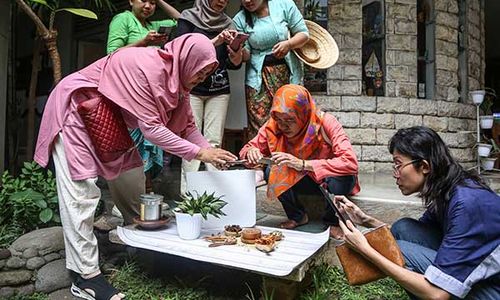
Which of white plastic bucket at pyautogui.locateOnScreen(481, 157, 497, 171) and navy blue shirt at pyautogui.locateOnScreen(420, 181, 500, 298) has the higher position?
white plastic bucket at pyautogui.locateOnScreen(481, 157, 497, 171)

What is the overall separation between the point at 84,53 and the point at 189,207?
4.66 meters

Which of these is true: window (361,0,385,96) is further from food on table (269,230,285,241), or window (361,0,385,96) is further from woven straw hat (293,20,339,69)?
food on table (269,230,285,241)

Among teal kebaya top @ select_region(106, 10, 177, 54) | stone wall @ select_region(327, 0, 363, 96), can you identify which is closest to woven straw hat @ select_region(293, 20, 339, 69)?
teal kebaya top @ select_region(106, 10, 177, 54)

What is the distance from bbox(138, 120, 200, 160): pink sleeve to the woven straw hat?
124 cm

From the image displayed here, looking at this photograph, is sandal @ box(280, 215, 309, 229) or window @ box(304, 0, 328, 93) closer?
sandal @ box(280, 215, 309, 229)

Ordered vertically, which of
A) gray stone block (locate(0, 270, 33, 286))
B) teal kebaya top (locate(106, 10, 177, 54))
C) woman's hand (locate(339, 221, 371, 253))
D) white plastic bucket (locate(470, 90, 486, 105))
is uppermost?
teal kebaya top (locate(106, 10, 177, 54))

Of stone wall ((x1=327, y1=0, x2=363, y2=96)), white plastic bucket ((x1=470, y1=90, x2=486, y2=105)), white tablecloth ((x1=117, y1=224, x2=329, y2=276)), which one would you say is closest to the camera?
white tablecloth ((x1=117, y1=224, x2=329, y2=276))

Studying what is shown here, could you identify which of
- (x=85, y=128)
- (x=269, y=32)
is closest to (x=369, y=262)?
(x=85, y=128)

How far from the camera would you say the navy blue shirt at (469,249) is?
1266mm

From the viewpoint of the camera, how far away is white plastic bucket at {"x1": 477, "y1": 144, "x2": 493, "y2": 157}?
4200mm

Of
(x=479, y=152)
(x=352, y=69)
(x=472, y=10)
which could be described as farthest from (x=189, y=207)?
(x=472, y=10)

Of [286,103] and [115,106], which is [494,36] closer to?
[286,103]

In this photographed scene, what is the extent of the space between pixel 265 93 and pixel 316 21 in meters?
1.98

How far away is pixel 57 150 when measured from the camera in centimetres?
187
